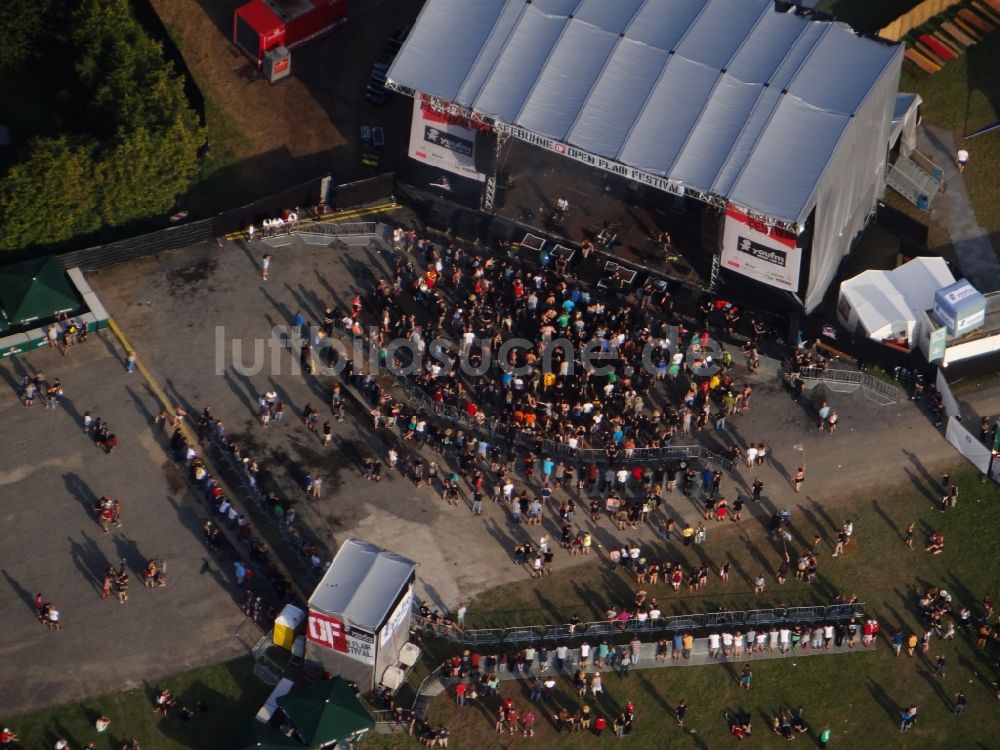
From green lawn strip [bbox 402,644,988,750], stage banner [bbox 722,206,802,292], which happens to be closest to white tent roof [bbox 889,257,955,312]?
stage banner [bbox 722,206,802,292]

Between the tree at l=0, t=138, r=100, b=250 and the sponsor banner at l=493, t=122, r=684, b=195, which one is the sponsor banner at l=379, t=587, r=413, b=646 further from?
the tree at l=0, t=138, r=100, b=250

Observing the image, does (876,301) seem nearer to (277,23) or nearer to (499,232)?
(499,232)

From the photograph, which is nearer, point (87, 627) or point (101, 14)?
point (87, 627)

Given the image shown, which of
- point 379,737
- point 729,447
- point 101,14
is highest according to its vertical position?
point 101,14

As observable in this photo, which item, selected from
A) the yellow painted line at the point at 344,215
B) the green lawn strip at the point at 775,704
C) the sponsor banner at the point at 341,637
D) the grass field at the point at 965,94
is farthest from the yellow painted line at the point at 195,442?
the grass field at the point at 965,94

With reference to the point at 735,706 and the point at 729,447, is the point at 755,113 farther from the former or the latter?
the point at 735,706

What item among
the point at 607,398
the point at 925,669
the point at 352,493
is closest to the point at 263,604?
the point at 352,493

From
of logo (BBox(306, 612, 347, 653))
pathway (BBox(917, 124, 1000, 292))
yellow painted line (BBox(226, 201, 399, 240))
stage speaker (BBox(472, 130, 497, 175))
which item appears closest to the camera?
of logo (BBox(306, 612, 347, 653))

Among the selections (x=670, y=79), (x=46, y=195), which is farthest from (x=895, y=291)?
(x=46, y=195)
